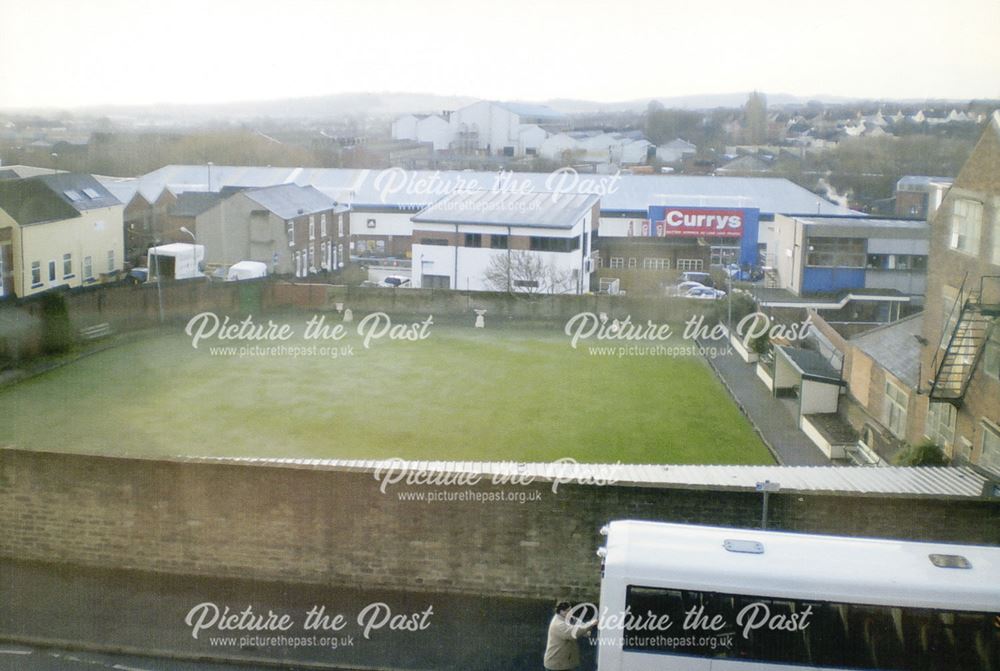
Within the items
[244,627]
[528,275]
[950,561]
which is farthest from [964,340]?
[528,275]

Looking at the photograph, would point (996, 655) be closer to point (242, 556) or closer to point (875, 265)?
point (242, 556)

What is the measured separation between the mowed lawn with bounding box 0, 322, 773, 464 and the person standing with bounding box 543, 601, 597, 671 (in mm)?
4501

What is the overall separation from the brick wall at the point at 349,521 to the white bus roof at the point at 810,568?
2.26 feet

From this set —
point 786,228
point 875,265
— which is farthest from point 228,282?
point 875,265

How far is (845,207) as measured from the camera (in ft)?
54.0

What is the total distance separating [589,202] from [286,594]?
1241 cm

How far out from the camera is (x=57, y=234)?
36.7ft

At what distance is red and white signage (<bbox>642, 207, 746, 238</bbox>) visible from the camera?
50.5 feet

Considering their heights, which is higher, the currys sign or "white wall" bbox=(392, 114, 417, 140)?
"white wall" bbox=(392, 114, 417, 140)

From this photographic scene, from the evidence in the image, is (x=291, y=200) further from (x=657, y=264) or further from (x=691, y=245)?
(x=691, y=245)

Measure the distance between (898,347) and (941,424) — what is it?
1306 millimetres

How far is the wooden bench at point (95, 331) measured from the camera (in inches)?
434

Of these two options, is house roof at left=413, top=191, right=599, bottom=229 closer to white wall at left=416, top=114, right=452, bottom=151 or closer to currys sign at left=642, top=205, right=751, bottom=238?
currys sign at left=642, top=205, right=751, bottom=238

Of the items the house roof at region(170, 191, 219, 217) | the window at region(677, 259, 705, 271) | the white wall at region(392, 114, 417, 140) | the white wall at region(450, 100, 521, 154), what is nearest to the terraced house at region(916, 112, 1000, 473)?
the window at region(677, 259, 705, 271)
